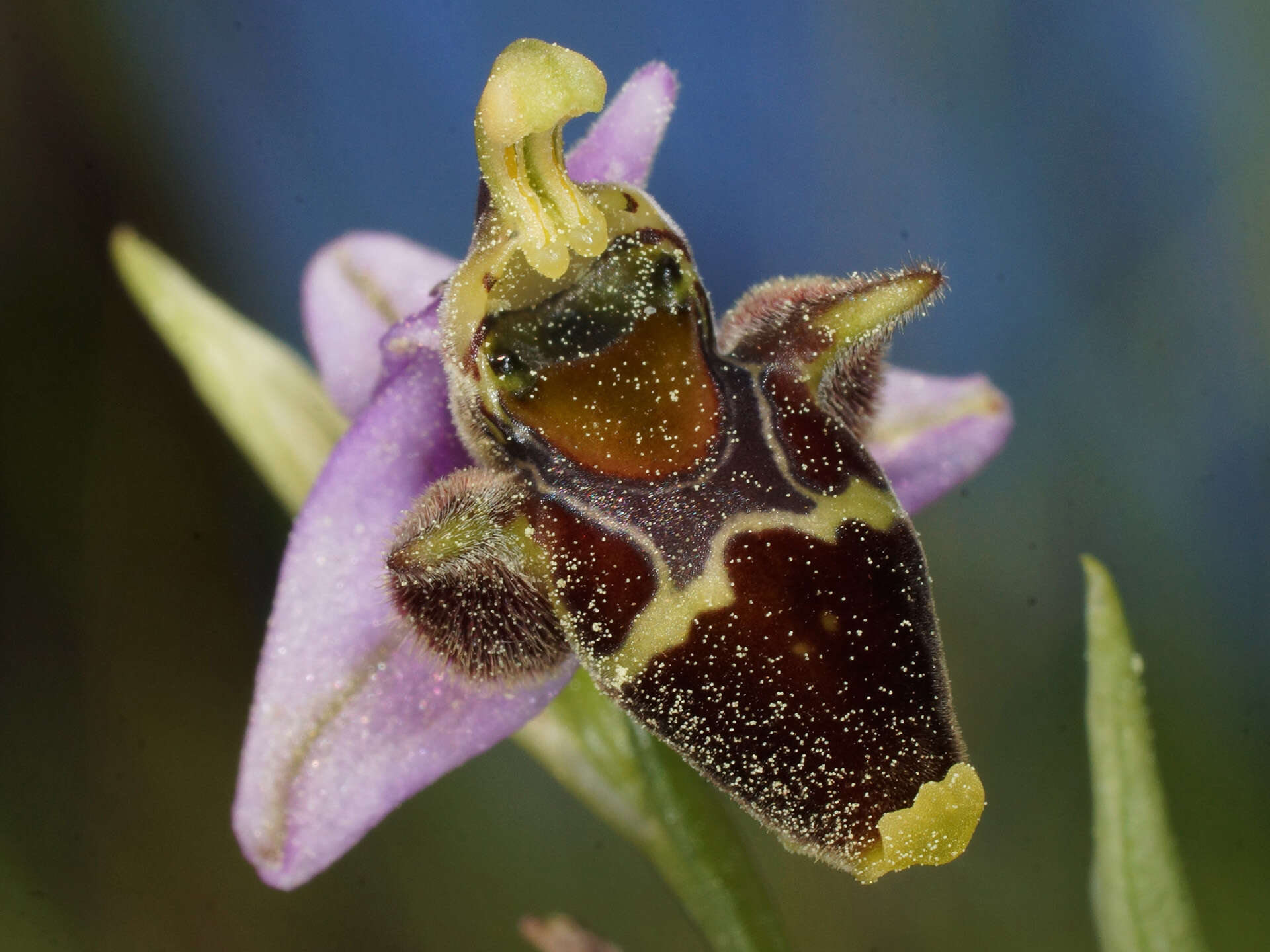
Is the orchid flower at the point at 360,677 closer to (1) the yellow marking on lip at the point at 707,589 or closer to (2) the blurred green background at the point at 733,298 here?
(1) the yellow marking on lip at the point at 707,589

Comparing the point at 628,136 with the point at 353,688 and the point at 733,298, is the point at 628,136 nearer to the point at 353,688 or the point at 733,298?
the point at 353,688

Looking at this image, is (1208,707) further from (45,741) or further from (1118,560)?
(45,741)

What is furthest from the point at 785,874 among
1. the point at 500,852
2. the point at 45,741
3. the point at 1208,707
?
the point at 45,741

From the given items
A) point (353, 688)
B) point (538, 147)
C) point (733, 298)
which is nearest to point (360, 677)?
point (353, 688)

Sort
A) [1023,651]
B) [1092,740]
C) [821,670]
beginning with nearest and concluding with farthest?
[821,670] < [1092,740] < [1023,651]

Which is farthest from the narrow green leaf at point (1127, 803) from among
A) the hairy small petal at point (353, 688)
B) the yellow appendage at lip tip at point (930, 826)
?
the hairy small petal at point (353, 688)

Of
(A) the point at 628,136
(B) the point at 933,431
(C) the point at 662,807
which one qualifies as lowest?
(C) the point at 662,807
